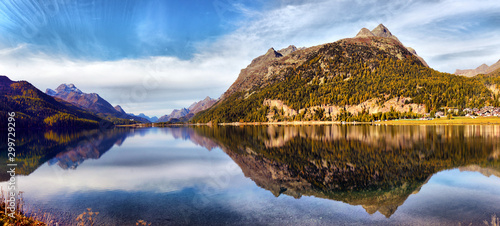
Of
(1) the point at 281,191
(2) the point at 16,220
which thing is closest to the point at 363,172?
(1) the point at 281,191

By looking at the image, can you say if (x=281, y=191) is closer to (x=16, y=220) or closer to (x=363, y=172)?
(x=363, y=172)

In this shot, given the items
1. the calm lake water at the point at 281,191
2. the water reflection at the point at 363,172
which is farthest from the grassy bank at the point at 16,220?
the water reflection at the point at 363,172

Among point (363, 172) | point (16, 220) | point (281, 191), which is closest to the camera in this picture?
point (16, 220)

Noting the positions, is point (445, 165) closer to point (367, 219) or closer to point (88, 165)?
point (367, 219)

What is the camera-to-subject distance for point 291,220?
18.5 m

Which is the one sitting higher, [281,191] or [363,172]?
[363,172]

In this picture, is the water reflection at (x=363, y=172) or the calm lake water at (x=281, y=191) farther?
the water reflection at (x=363, y=172)

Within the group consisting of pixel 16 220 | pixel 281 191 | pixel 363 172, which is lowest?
pixel 281 191

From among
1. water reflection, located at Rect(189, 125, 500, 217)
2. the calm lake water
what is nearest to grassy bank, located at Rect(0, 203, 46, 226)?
the calm lake water

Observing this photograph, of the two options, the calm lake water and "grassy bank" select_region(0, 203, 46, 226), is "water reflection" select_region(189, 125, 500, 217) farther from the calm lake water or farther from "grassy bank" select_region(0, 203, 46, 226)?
"grassy bank" select_region(0, 203, 46, 226)

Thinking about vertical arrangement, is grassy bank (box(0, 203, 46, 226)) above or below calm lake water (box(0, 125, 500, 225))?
above

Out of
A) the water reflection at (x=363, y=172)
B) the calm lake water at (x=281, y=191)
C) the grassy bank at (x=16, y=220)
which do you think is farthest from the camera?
the water reflection at (x=363, y=172)

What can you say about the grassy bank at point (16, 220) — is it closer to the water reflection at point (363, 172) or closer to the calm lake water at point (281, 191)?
the calm lake water at point (281, 191)

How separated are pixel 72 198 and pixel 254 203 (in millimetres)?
17811
